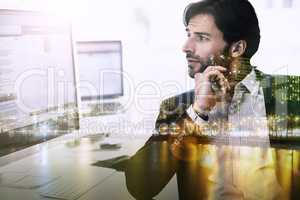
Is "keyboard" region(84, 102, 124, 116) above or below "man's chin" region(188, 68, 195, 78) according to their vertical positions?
below

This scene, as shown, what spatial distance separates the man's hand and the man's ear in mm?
68

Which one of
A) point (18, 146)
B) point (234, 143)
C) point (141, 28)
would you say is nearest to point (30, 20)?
point (141, 28)

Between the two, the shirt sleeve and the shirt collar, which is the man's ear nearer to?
the shirt collar

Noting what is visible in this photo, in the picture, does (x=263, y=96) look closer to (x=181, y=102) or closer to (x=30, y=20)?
(x=181, y=102)

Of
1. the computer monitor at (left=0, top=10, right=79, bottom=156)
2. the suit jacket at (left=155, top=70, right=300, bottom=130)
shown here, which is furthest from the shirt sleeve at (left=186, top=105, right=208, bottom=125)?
the computer monitor at (left=0, top=10, right=79, bottom=156)

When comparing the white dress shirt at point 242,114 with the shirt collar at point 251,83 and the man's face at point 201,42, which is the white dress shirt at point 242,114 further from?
the man's face at point 201,42

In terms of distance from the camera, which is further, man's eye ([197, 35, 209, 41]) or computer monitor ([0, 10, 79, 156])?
computer monitor ([0, 10, 79, 156])

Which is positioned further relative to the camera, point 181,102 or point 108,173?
point 108,173

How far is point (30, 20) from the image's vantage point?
147 centimetres

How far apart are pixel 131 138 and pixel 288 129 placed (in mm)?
633

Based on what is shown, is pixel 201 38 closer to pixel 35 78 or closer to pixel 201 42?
pixel 201 42

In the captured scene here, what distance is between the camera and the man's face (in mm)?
1371

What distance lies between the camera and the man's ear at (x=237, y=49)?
4.50 ft

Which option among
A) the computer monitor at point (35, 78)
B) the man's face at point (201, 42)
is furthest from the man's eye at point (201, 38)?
the computer monitor at point (35, 78)
